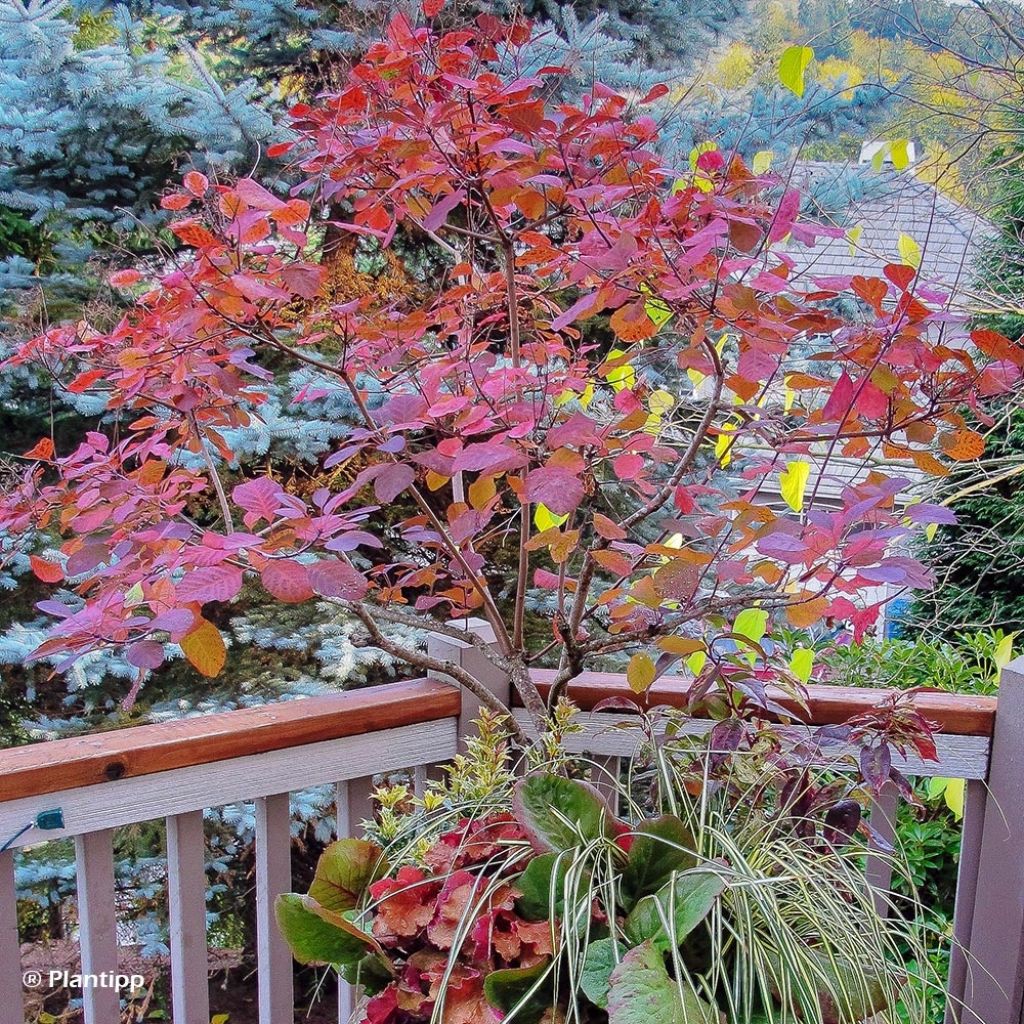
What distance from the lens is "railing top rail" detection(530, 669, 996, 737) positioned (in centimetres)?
136

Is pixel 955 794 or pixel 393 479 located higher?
pixel 393 479

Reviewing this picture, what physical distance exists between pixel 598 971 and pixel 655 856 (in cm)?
14

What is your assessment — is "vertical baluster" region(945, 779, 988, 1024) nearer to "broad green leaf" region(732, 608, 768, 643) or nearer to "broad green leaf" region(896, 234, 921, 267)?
"broad green leaf" region(732, 608, 768, 643)

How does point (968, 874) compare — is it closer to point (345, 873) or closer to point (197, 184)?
point (345, 873)

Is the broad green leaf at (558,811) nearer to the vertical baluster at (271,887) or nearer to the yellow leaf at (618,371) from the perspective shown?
the vertical baluster at (271,887)

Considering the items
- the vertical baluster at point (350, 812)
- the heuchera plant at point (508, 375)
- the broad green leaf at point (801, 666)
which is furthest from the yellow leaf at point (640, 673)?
the vertical baluster at point (350, 812)

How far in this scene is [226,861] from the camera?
8.78ft

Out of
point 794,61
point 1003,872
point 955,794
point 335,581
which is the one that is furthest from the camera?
point 955,794

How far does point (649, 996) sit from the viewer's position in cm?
81

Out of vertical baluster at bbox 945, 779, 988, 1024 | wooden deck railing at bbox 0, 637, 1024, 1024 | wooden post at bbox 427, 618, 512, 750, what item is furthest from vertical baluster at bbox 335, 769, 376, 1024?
vertical baluster at bbox 945, 779, 988, 1024

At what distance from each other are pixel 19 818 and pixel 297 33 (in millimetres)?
2655

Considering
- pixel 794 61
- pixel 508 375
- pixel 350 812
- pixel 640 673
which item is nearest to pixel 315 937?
pixel 350 812

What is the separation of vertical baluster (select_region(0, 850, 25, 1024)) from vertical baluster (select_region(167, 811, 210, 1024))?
19 centimetres

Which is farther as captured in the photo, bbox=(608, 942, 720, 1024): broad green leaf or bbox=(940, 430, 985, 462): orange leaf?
bbox=(940, 430, 985, 462): orange leaf
